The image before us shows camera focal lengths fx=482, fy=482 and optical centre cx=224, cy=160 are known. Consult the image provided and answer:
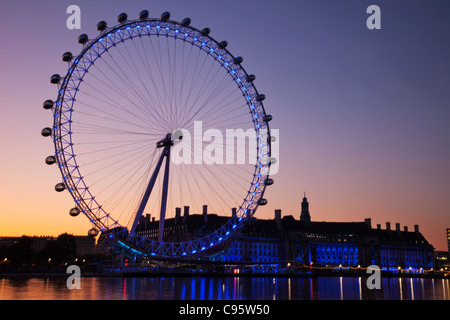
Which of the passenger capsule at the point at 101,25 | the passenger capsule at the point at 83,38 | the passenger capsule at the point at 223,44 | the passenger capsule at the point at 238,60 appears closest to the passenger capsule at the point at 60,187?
the passenger capsule at the point at 83,38

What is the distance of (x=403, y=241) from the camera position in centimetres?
14638

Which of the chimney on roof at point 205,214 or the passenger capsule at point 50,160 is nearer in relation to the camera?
the passenger capsule at point 50,160

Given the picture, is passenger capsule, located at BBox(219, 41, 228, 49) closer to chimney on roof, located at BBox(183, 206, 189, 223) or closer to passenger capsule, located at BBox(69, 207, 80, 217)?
passenger capsule, located at BBox(69, 207, 80, 217)

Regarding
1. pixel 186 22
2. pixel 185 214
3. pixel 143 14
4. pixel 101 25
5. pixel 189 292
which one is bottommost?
pixel 189 292

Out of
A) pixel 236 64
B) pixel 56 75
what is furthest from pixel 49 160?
pixel 236 64

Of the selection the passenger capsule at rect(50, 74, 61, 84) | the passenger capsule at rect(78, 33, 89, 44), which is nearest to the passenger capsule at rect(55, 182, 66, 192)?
the passenger capsule at rect(50, 74, 61, 84)

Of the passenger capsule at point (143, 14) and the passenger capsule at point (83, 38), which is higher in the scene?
the passenger capsule at point (143, 14)

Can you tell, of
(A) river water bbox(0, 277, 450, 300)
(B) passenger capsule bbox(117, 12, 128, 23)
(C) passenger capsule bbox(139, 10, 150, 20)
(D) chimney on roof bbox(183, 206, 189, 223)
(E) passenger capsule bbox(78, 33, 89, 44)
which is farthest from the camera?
(D) chimney on roof bbox(183, 206, 189, 223)

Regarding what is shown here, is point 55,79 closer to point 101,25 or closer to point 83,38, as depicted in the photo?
point 83,38

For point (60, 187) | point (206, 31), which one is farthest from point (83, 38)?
point (60, 187)

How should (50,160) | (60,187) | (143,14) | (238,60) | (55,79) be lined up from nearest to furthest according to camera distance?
(50,160), (55,79), (60,187), (143,14), (238,60)

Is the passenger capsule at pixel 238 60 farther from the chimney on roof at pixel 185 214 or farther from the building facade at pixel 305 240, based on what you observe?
the chimney on roof at pixel 185 214
